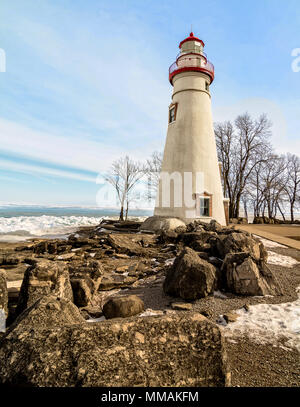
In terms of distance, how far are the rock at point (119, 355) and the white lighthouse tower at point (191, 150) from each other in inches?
510

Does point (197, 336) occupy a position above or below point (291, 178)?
below

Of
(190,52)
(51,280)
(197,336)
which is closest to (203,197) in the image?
(190,52)

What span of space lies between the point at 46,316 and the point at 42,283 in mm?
1766

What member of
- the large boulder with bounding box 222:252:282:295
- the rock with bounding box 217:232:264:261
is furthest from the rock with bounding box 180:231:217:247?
the large boulder with bounding box 222:252:282:295

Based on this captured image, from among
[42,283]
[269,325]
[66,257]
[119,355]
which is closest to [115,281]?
[42,283]

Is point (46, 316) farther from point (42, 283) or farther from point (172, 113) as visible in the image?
point (172, 113)

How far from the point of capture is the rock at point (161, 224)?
45.7 feet

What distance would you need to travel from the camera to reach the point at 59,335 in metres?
1.82

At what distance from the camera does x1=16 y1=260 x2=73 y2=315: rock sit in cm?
369

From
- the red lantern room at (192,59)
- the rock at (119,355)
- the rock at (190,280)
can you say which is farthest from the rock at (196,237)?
the red lantern room at (192,59)

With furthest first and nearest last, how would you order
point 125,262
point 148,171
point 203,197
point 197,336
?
point 148,171 < point 203,197 < point 125,262 < point 197,336

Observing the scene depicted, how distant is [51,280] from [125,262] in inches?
178

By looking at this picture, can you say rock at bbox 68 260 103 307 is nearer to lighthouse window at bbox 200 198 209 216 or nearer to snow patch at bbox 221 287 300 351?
snow patch at bbox 221 287 300 351
